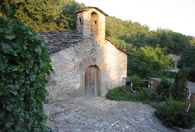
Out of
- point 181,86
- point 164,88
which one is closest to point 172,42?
point 164,88

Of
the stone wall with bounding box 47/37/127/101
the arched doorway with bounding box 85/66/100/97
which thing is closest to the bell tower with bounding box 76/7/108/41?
the stone wall with bounding box 47/37/127/101

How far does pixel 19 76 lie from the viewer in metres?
2.28

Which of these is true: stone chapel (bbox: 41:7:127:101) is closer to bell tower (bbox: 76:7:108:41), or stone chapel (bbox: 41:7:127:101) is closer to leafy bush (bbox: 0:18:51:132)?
bell tower (bbox: 76:7:108:41)

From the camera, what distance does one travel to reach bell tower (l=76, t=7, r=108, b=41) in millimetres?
8297

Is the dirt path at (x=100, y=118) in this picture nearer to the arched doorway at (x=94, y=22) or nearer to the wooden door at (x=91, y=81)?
the wooden door at (x=91, y=81)

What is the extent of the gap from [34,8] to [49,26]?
2.07 metres

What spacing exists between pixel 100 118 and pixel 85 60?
11.9 feet

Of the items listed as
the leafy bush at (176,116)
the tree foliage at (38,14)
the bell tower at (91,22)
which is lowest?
the leafy bush at (176,116)

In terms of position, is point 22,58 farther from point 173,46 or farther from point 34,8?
point 173,46

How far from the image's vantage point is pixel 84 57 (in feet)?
27.5

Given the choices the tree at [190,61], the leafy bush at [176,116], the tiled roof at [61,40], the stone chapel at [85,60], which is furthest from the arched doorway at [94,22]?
the tree at [190,61]

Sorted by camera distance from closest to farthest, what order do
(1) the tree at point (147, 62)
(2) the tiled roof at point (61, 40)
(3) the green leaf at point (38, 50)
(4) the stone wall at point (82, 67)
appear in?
(3) the green leaf at point (38, 50)
(4) the stone wall at point (82, 67)
(2) the tiled roof at point (61, 40)
(1) the tree at point (147, 62)

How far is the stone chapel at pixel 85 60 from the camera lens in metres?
7.56

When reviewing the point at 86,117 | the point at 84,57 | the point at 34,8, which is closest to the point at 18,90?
the point at 86,117
